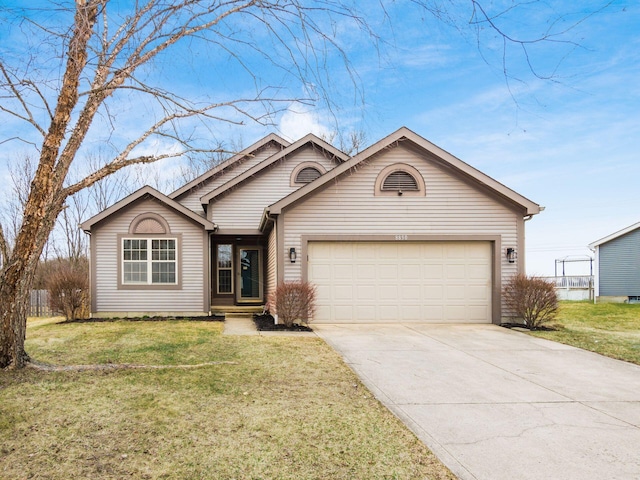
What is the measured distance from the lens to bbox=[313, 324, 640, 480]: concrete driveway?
404 centimetres

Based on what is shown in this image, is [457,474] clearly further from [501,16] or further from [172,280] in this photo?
[172,280]

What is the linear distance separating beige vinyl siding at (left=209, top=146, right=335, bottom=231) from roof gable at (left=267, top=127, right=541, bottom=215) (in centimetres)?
386

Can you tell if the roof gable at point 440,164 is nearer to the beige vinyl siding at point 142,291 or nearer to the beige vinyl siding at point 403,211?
the beige vinyl siding at point 403,211

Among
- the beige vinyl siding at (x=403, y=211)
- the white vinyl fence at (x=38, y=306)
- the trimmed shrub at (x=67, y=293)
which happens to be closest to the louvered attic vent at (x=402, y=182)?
the beige vinyl siding at (x=403, y=211)

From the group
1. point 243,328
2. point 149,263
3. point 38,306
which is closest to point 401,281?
point 243,328

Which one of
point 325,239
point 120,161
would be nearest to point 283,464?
point 120,161

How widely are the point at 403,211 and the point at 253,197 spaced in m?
5.79

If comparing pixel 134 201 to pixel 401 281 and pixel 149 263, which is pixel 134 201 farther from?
pixel 401 281

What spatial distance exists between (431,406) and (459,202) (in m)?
8.44

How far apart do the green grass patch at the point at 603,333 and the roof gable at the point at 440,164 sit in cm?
333

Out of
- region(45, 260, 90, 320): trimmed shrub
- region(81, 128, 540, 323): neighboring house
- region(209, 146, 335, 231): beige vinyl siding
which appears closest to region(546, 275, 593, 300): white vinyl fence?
region(81, 128, 540, 323): neighboring house

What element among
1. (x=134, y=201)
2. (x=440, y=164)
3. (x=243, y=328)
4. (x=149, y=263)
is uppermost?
(x=440, y=164)

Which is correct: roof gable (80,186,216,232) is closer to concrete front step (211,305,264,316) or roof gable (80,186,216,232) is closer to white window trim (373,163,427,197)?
concrete front step (211,305,264,316)

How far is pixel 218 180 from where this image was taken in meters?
17.9
